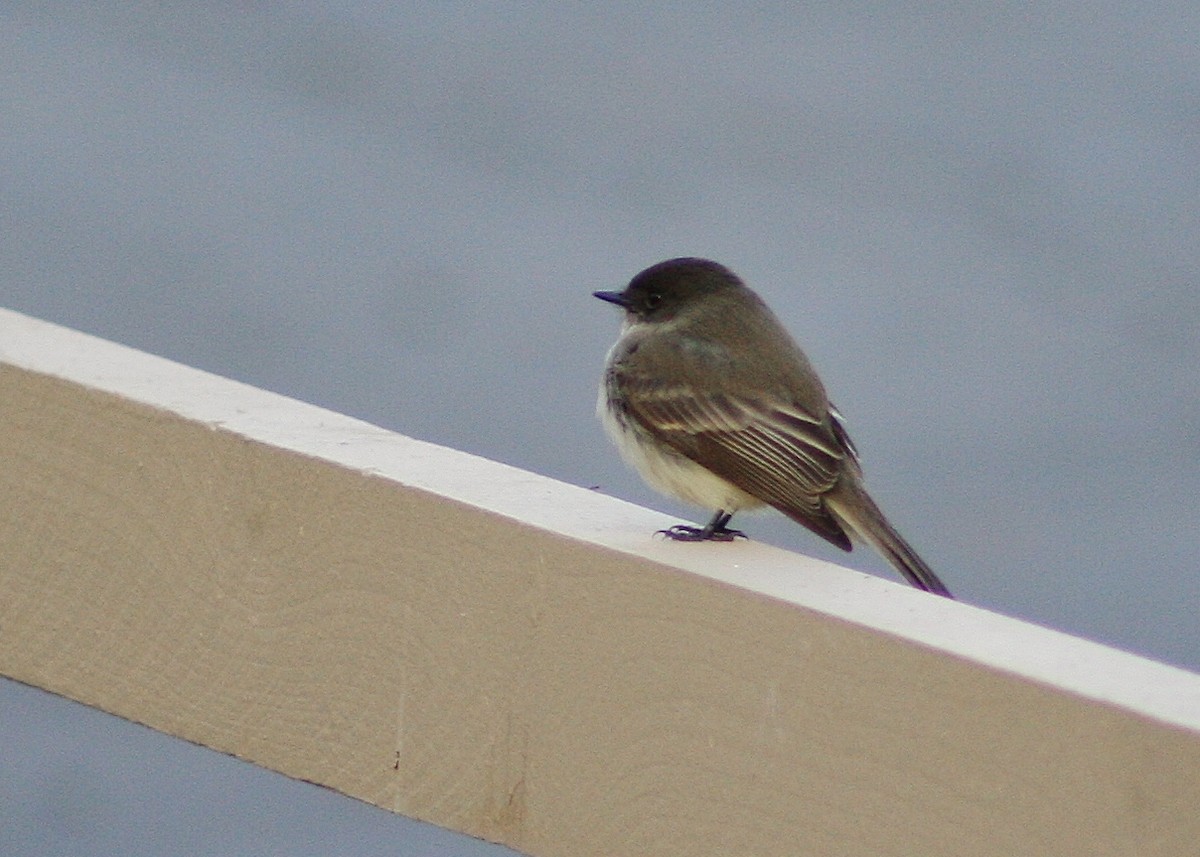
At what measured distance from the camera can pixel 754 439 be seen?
381 cm

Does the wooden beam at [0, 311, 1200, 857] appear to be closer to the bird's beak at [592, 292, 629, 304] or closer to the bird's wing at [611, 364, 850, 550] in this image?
the bird's wing at [611, 364, 850, 550]

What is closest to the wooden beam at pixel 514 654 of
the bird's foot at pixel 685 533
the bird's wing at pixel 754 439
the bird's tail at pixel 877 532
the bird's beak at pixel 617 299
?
the bird's foot at pixel 685 533

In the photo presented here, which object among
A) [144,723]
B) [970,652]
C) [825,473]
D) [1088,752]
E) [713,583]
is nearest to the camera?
[1088,752]

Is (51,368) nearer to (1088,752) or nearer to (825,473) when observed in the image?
(1088,752)

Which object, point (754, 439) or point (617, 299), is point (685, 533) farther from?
point (617, 299)

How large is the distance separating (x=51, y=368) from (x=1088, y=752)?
1378 mm

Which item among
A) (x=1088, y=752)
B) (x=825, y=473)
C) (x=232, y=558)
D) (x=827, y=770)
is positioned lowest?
(x=825, y=473)

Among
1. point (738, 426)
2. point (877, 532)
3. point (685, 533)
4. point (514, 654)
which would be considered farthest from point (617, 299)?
point (514, 654)

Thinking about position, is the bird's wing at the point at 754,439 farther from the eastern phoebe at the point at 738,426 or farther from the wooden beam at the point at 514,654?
the wooden beam at the point at 514,654

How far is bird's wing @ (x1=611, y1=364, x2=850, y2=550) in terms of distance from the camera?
12.2ft

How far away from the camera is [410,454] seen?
2.39 m

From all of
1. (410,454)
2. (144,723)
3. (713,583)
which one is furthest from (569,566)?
(144,723)

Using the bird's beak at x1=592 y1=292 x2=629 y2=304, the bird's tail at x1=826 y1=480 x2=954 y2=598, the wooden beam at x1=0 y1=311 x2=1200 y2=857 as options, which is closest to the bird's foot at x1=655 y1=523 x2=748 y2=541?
the wooden beam at x1=0 y1=311 x2=1200 y2=857

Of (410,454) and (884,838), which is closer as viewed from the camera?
(884,838)
